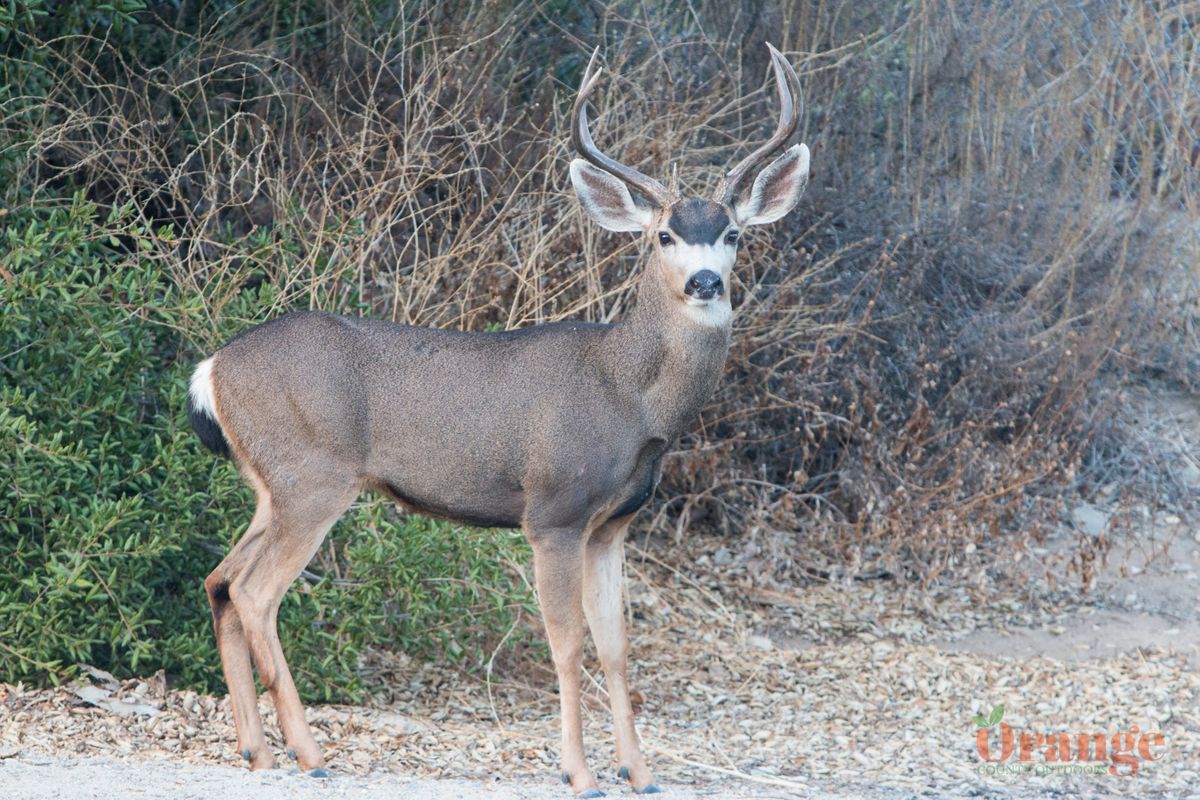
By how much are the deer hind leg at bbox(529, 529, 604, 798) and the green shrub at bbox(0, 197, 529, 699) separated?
4.44 ft

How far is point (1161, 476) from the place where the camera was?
1074 centimetres

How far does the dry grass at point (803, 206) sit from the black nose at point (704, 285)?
221cm

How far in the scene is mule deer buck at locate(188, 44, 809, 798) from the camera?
565 cm

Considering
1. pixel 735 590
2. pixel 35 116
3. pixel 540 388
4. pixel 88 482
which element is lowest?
pixel 735 590

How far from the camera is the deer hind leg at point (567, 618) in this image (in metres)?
5.60

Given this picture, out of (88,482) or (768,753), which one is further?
(768,753)

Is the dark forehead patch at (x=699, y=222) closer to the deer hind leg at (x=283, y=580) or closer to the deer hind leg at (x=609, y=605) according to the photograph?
the deer hind leg at (x=609, y=605)

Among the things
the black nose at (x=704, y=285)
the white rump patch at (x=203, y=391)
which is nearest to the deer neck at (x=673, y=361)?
the black nose at (x=704, y=285)

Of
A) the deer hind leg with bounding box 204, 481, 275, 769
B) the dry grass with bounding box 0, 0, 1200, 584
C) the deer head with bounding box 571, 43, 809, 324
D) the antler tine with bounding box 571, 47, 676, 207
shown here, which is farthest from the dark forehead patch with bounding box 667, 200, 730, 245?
the dry grass with bounding box 0, 0, 1200, 584

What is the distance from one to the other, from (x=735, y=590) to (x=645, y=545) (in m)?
0.61

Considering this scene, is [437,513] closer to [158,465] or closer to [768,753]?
[158,465]

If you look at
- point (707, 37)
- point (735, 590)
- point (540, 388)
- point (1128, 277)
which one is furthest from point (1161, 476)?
point (540, 388)

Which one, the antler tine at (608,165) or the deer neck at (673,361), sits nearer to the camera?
the deer neck at (673,361)

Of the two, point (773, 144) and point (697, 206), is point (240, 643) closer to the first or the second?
point (697, 206)
